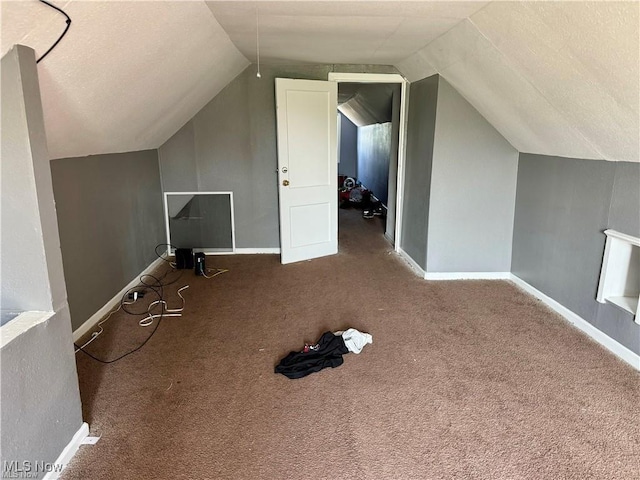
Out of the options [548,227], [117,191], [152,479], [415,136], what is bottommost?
[152,479]

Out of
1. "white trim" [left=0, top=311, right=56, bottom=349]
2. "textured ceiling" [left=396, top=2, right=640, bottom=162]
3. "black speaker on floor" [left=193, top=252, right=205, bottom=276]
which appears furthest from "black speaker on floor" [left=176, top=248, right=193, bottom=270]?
"textured ceiling" [left=396, top=2, right=640, bottom=162]

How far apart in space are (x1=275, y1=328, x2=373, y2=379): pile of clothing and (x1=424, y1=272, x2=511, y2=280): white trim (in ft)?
4.71

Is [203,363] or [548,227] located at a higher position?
[548,227]

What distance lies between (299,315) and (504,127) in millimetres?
2331

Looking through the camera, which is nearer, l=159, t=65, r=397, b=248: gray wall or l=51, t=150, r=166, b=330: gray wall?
l=51, t=150, r=166, b=330: gray wall

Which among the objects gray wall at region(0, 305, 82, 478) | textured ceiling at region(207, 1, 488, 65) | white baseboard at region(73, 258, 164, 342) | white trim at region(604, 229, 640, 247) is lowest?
white baseboard at region(73, 258, 164, 342)

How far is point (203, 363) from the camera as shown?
2.58 m

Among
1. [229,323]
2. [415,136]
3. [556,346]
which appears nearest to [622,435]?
[556,346]

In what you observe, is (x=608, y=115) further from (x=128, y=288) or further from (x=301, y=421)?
(x=128, y=288)

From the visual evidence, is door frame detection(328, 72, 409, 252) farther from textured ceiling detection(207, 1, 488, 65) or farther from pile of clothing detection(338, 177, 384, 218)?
pile of clothing detection(338, 177, 384, 218)

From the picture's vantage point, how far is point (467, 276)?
13.3ft

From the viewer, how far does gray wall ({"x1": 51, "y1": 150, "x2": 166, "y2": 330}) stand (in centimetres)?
284

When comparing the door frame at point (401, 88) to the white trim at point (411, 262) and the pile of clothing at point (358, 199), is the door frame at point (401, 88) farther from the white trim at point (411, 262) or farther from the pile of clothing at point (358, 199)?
the pile of clothing at point (358, 199)

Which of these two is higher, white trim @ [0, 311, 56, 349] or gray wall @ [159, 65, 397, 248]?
gray wall @ [159, 65, 397, 248]
